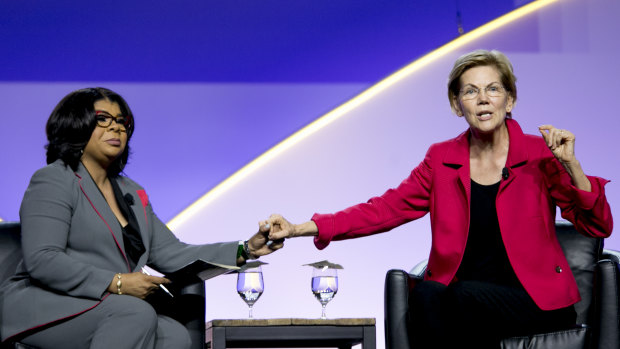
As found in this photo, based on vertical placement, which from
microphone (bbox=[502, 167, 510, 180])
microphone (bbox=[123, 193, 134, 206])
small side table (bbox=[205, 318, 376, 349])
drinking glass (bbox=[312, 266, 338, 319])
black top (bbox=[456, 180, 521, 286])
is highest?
microphone (bbox=[502, 167, 510, 180])

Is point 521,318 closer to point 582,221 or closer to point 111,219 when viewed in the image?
point 582,221

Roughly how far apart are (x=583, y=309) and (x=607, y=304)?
0.91 feet

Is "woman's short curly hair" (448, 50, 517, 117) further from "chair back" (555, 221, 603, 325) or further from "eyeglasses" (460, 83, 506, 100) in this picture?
"chair back" (555, 221, 603, 325)

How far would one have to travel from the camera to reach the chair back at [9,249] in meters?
2.50

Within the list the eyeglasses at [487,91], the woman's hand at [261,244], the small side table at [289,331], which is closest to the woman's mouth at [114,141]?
the woman's hand at [261,244]

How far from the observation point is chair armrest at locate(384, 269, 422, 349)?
2.33 metres

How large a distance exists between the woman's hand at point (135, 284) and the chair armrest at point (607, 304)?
1.36 meters

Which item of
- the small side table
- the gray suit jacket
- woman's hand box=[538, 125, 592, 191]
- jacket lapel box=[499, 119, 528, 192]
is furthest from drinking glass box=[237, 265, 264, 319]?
woman's hand box=[538, 125, 592, 191]

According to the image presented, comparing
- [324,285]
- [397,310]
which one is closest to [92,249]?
[324,285]

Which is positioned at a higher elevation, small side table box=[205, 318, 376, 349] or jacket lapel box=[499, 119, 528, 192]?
jacket lapel box=[499, 119, 528, 192]

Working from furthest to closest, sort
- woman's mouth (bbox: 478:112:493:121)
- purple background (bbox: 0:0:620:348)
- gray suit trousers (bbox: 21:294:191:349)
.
Result: purple background (bbox: 0:0:620:348) < woman's mouth (bbox: 478:112:493:121) < gray suit trousers (bbox: 21:294:191:349)

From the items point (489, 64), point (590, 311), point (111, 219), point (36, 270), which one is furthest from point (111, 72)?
point (590, 311)

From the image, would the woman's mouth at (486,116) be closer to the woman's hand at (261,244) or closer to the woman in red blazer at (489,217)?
the woman in red blazer at (489,217)

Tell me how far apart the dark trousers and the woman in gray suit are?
662 millimetres
